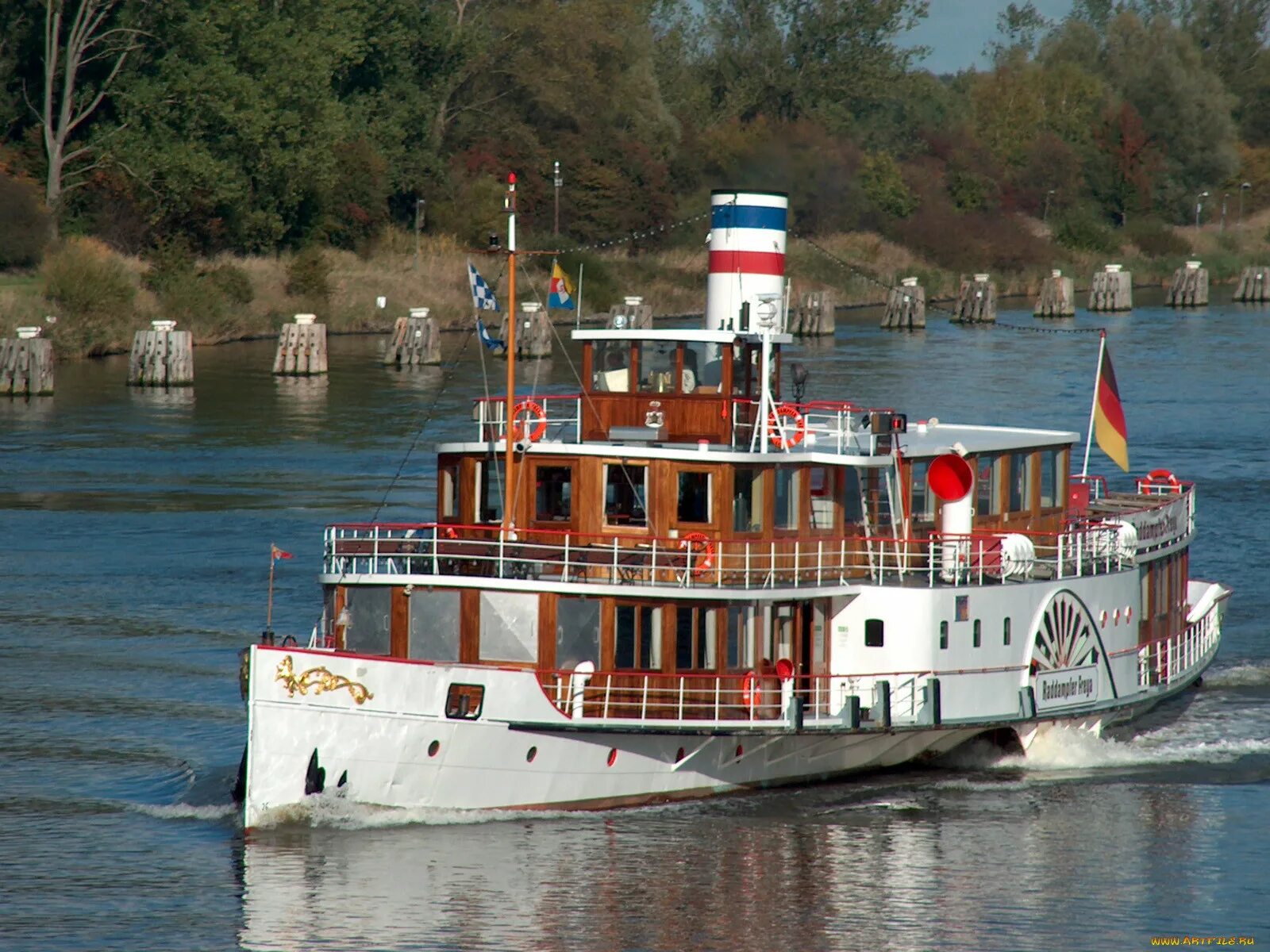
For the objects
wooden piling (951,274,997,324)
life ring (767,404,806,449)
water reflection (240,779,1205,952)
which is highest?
wooden piling (951,274,997,324)

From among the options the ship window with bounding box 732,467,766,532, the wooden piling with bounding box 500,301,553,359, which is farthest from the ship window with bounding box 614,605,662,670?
the wooden piling with bounding box 500,301,553,359

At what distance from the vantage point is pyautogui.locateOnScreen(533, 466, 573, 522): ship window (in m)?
25.5

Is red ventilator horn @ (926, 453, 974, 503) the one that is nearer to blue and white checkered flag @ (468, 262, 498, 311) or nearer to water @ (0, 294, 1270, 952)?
water @ (0, 294, 1270, 952)

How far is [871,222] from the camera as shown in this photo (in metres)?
109

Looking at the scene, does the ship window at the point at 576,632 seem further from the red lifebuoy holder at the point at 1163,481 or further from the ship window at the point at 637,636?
the red lifebuoy holder at the point at 1163,481

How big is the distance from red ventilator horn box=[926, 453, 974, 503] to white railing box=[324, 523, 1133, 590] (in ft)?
2.04

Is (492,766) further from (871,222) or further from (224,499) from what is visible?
(871,222)

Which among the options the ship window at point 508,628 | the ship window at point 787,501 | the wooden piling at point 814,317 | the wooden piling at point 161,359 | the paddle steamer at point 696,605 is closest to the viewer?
the paddle steamer at point 696,605

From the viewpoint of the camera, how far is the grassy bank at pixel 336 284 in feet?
244

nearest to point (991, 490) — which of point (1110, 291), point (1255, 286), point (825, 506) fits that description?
point (825, 506)

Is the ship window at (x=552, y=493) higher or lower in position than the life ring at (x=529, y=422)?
lower

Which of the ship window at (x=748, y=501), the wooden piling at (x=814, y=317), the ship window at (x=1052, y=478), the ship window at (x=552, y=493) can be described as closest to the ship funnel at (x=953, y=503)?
the ship window at (x=748, y=501)

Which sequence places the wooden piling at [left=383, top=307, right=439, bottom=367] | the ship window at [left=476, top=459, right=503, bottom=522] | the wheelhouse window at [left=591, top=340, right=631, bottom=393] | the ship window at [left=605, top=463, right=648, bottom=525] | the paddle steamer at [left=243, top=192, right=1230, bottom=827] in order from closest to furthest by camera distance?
the paddle steamer at [left=243, top=192, right=1230, bottom=827] < the ship window at [left=605, top=463, right=648, bottom=525] < the ship window at [left=476, top=459, right=503, bottom=522] < the wheelhouse window at [left=591, top=340, right=631, bottom=393] < the wooden piling at [left=383, top=307, right=439, bottom=367]

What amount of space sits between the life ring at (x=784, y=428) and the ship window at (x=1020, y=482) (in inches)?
153
